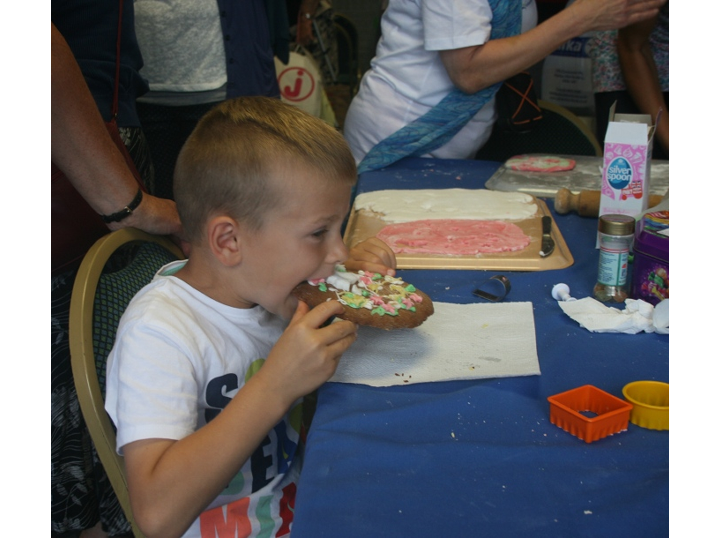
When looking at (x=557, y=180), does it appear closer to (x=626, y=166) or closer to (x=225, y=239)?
(x=626, y=166)

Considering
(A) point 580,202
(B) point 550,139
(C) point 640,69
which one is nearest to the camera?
(A) point 580,202

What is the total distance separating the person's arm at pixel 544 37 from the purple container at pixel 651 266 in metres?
1.08

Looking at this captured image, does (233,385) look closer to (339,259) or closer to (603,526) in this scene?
(339,259)

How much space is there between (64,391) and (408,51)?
1.62 m

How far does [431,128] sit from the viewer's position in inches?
92.9

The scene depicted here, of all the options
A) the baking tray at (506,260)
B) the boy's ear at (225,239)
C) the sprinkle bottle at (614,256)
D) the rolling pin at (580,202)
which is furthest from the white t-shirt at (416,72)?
the boy's ear at (225,239)

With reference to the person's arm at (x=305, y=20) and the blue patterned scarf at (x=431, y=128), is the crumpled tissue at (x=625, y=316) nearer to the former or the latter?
the blue patterned scarf at (x=431, y=128)

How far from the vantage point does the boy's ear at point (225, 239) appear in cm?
108

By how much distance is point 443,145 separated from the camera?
2432mm

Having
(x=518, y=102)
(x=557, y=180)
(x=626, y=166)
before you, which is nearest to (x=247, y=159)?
(x=626, y=166)

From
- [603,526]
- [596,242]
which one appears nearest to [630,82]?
[596,242]

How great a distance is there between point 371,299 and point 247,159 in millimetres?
300

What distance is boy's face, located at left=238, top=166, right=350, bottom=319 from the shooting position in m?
1.08

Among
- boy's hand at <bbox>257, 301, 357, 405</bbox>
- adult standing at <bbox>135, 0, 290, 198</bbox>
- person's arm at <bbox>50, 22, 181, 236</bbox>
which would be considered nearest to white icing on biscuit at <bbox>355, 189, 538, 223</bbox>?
person's arm at <bbox>50, 22, 181, 236</bbox>
